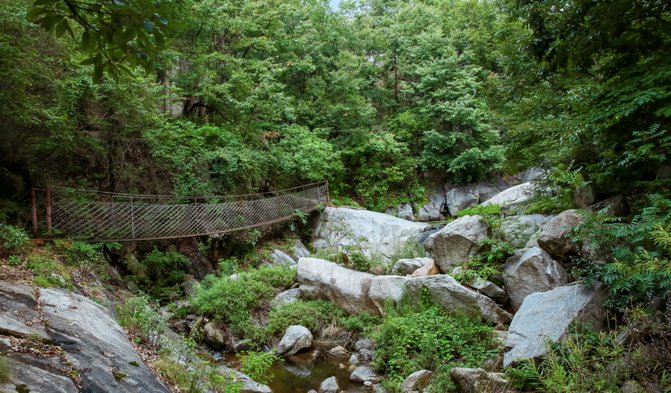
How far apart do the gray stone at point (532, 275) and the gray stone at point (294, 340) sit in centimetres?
291

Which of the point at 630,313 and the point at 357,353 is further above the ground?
the point at 630,313

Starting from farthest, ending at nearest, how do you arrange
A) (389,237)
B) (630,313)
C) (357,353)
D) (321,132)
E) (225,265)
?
(321,132), (389,237), (225,265), (357,353), (630,313)

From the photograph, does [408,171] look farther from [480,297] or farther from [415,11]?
[480,297]

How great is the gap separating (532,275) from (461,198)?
980 cm

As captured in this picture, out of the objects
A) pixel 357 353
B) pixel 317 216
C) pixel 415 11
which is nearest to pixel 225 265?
pixel 357 353

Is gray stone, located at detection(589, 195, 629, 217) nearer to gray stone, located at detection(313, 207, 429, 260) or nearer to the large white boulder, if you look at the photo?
the large white boulder

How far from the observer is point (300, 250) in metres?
10.8

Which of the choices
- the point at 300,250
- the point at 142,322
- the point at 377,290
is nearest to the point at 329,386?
the point at 377,290

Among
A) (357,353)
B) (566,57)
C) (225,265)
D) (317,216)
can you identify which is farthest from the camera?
(317,216)

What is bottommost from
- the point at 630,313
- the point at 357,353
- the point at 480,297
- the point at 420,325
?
the point at 357,353

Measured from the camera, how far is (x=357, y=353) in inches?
223

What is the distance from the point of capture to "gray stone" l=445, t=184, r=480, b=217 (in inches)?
573

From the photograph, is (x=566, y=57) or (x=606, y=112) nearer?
(x=606, y=112)

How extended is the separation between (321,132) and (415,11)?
7.72 m
